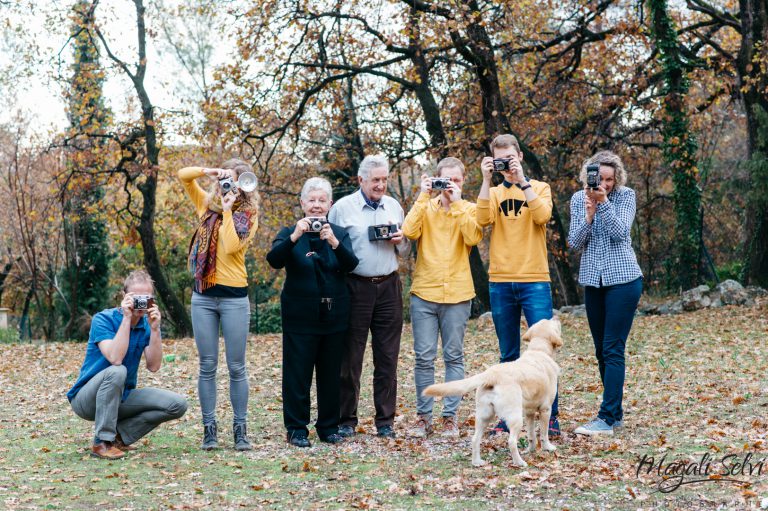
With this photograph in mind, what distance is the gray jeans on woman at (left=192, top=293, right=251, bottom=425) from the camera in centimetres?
551

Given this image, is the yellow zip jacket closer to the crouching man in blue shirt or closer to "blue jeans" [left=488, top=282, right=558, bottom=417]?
"blue jeans" [left=488, top=282, right=558, bottom=417]

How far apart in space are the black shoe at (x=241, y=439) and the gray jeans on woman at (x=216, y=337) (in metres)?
0.18

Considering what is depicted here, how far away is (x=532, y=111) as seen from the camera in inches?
658

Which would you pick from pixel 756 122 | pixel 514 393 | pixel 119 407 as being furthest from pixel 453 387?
pixel 756 122

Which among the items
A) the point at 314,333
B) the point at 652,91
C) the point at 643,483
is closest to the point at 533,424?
the point at 643,483

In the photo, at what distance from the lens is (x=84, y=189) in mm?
17188

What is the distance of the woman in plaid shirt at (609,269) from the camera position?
5641 millimetres

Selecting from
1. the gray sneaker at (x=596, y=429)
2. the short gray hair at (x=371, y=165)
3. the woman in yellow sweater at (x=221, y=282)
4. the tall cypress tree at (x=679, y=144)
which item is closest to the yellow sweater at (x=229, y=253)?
the woman in yellow sweater at (x=221, y=282)

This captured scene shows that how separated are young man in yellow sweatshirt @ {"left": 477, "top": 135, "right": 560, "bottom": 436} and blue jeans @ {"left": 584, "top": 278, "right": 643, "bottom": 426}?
0.41 metres

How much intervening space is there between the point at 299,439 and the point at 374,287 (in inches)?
49.9

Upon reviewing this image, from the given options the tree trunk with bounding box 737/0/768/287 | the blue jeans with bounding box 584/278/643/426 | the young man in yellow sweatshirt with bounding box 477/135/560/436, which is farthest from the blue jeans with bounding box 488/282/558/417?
the tree trunk with bounding box 737/0/768/287

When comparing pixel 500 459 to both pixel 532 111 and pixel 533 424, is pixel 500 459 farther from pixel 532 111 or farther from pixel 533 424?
pixel 532 111

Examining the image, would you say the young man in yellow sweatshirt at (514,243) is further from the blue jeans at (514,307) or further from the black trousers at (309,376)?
the black trousers at (309,376)

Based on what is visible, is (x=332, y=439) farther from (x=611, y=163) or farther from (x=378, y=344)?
(x=611, y=163)
